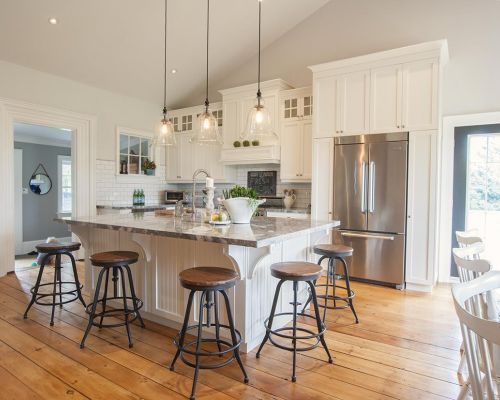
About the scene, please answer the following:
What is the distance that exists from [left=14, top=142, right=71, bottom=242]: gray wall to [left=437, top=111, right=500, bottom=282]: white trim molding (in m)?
7.79

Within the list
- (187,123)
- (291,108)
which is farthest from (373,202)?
(187,123)

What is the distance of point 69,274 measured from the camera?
4719 mm

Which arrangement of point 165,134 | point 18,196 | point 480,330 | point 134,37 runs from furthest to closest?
point 18,196, point 134,37, point 165,134, point 480,330

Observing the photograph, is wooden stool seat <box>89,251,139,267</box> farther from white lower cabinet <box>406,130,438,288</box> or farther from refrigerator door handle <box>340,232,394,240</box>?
white lower cabinet <box>406,130,438,288</box>

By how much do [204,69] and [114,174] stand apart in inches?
93.8

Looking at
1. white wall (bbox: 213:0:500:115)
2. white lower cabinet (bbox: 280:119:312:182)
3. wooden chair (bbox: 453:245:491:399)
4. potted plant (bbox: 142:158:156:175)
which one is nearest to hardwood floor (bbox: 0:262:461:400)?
wooden chair (bbox: 453:245:491:399)

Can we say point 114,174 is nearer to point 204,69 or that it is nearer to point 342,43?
point 204,69

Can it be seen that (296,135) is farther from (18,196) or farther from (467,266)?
(18,196)

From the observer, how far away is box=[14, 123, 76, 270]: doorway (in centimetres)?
736

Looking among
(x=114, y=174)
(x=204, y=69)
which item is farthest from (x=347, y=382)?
(x=204, y=69)

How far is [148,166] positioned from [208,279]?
4736mm

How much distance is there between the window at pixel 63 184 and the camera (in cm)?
816

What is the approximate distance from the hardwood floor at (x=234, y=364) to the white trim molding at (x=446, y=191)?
1.37 metres

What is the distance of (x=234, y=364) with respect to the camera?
7.66 feet
